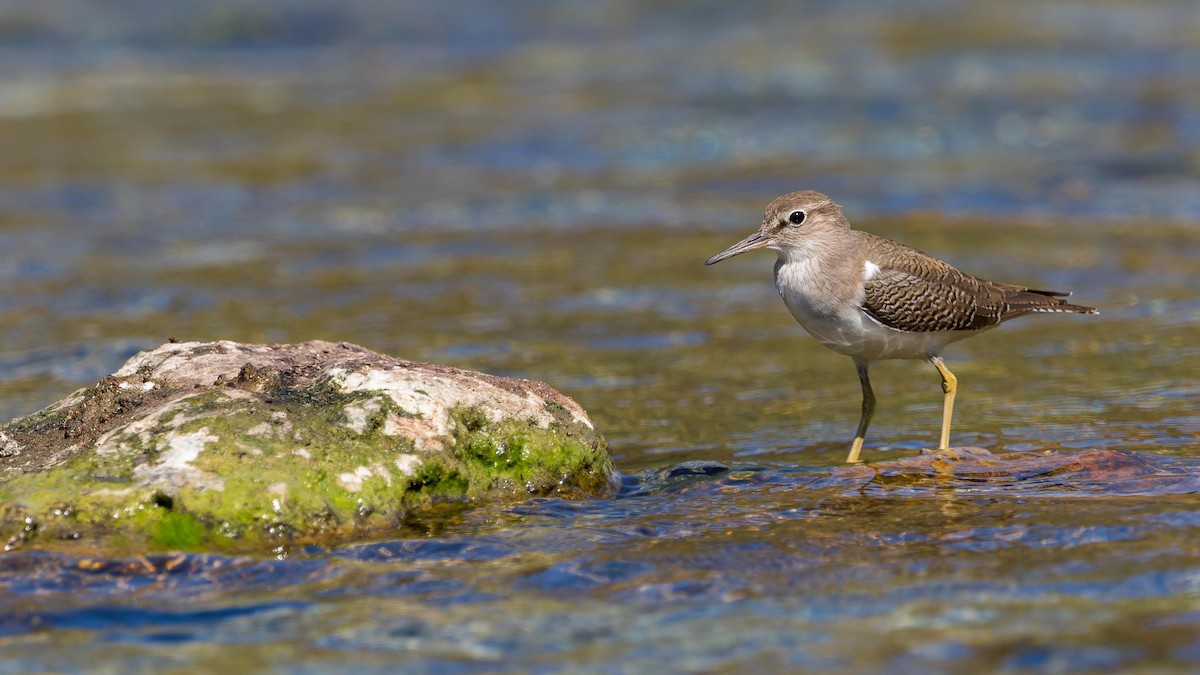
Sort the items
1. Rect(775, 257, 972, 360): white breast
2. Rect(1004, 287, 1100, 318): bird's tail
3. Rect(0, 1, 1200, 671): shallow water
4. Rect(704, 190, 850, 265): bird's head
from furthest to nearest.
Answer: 1. Rect(1004, 287, 1100, 318): bird's tail
2. Rect(704, 190, 850, 265): bird's head
3. Rect(775, 257, 972, 360): white breast
4. Rect(0, 1, 1200, 671): shallow water

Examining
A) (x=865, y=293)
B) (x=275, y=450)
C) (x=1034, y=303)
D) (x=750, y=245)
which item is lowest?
(x=275, y=450)

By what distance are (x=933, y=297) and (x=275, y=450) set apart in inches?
136

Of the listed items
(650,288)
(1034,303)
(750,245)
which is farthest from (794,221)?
(650,288)

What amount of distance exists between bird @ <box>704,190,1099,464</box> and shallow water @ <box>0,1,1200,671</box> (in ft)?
1.77

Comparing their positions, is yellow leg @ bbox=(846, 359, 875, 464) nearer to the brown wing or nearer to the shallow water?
the shallow water

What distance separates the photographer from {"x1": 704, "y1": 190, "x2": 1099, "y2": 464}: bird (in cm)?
713

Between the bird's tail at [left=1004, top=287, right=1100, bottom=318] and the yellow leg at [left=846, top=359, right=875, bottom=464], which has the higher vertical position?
the bird's tail at [left=1004, top=287, right=1100, bottom=318]

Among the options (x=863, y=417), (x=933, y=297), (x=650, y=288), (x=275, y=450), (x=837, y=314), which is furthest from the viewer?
(x=650, y=288)

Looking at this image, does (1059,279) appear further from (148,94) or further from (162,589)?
(148,94)

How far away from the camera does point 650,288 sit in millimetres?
11562

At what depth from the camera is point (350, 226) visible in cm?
1382

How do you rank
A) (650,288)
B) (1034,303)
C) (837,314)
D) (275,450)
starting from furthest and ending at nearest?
(650,288)
(1034,303)
(837,314)
(275,450)

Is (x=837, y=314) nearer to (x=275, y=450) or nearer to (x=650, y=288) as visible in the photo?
(x=275, y=450)

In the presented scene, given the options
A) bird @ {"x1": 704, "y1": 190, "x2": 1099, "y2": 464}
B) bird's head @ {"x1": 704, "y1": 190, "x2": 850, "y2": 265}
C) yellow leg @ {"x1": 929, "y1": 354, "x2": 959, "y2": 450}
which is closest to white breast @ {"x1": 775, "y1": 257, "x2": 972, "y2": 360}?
bird @ {"x1": 704, "y1": 190, "x2": 1099, "y2": 464}
